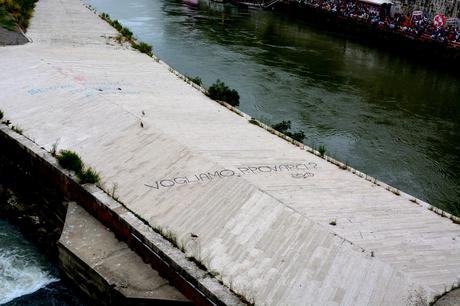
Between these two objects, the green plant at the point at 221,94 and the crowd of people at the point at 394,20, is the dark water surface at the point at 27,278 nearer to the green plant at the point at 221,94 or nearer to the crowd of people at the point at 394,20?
the green plant at the point at 221,94

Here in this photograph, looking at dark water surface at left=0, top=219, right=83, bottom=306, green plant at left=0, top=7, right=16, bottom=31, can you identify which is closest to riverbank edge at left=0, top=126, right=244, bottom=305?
dark water surface at left=0, top=219, right=83, bottom=306

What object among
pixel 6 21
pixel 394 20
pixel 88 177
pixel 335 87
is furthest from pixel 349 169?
pixel 394 20

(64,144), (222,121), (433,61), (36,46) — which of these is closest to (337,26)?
(433,61)

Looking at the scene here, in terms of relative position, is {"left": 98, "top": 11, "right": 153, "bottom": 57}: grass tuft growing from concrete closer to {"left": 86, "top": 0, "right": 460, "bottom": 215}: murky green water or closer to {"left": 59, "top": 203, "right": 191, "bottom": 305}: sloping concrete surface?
{"left": 86, "top": 0, "right": 460, "bottom": 215}: murky green water

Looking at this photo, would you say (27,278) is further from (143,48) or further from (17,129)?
(143,48)

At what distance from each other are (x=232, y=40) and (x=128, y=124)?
1954 centimetres

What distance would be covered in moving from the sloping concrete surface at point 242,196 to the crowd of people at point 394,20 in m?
21.9

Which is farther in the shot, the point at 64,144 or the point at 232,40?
the point at 232,40

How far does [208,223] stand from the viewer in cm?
818

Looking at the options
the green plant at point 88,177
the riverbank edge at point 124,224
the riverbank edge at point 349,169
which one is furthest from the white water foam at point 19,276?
the riverbank edge at point 349,169

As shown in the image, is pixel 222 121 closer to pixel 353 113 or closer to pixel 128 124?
pixel 128 124

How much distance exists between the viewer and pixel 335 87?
71.7 ft

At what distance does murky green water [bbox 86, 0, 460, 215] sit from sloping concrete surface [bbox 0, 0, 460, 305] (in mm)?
3970

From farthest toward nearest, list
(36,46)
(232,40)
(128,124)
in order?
(232,40), (36,46), (128,124)
